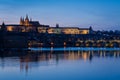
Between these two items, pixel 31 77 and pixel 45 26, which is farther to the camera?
pixel 45 26

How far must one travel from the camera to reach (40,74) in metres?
24.4

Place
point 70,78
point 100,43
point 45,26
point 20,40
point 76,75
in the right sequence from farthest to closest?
1. point 45,26
2. point 100,43
3. point 20,40
4. point 76,75
5. point 70,78

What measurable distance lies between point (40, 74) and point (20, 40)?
5678 cm

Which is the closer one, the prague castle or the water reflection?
the water reflection

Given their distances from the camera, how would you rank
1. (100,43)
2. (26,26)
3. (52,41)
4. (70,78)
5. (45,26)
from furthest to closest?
(45,26), (26,26), (100,43), (52,41), (70,78)

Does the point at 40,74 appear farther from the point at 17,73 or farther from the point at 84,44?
the point at 84,44

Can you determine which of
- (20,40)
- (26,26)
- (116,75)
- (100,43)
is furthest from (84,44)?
(116,75)

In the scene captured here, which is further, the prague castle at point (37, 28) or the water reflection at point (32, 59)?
the prague castle at point (37, 28)

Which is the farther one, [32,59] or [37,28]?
[37,28]

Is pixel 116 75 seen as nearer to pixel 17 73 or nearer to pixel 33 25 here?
pixel 17 73

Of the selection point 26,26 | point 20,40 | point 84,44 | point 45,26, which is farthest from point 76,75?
point 45,26

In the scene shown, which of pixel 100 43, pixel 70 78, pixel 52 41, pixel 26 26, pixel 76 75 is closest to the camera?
pixel 70 78

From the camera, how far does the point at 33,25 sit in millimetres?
139375

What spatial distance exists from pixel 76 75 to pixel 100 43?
3777 inches
